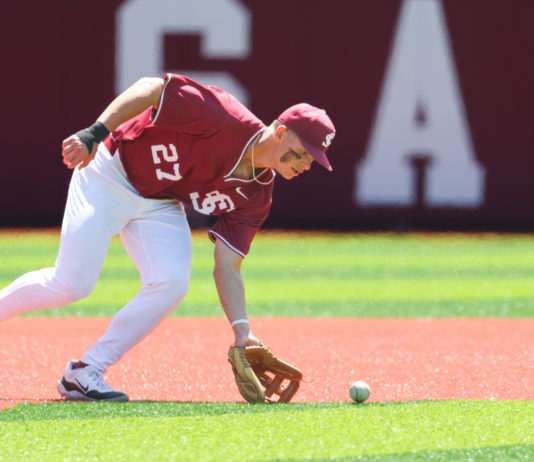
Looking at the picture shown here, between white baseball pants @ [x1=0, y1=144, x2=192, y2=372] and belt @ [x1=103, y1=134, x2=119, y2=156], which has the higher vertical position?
belt @ [x1=103, y1=134, x2=119, y2=156]

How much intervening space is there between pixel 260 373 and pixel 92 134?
1457 millimetres

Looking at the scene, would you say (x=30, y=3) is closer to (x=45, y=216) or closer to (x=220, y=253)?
(x=45, y=216)

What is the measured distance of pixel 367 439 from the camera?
3980mm

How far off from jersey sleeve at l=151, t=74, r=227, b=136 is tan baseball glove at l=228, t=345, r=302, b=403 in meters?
1.07

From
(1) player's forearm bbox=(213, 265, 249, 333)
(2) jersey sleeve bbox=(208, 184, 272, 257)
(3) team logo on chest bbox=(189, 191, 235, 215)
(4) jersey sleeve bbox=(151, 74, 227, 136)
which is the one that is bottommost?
(1) player's forearm bbox=(213, 265, 249, 333)

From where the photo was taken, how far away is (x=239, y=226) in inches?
199

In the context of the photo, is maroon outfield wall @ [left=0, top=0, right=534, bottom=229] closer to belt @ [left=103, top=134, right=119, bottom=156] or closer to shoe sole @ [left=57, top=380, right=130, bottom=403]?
belt @ [left=103, top=134, right=119, bottom=156]

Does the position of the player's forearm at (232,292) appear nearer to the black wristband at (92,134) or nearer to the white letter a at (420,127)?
the black wristband at (92,134)

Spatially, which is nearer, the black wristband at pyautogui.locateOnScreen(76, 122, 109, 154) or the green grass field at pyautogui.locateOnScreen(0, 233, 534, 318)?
the black wristband at pyautogui.locateOnScreen(76, 122, 109, 154)

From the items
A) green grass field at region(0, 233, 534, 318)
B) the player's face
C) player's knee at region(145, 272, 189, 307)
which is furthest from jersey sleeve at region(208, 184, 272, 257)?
green grass field at region(0, 233, 534, 318)

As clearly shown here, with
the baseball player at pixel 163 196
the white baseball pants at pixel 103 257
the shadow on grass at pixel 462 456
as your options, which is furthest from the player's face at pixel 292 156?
the shadow on grass at pixel 462 456

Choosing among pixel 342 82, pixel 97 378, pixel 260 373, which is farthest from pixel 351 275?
pixel 97 378

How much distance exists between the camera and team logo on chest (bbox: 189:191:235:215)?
4.98 m

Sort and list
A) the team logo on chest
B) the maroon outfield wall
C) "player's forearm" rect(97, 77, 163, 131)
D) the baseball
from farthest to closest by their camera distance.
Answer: the maroon outfield wall
the team logo on chest
the baseball
"player's forearm" rect(97, 77, 163, 131)
